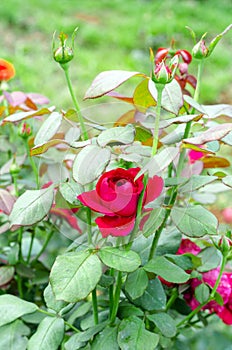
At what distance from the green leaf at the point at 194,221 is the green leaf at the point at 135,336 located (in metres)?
0.11

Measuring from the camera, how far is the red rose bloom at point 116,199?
61 centimetres

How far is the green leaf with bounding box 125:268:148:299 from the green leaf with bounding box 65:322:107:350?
6 centimetres

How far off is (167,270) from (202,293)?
0.30 feet

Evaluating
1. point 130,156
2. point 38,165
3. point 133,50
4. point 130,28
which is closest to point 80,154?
point 130,156

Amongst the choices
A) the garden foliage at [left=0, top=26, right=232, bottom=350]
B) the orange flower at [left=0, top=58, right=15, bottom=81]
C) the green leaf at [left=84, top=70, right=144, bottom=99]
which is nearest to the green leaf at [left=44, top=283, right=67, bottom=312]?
the garden foliage at [left=0, top=26, right=232, bottom=350]

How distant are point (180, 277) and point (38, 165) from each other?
292 mm

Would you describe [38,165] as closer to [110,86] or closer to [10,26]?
[110,86]

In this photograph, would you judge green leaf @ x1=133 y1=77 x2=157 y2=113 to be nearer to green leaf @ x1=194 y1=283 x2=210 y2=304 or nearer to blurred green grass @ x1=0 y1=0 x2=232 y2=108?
green leaf @ x1=194 y1=283 x2=210 y2=304

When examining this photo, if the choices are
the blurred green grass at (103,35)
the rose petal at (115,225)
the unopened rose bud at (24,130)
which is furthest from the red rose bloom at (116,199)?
the blurred green grass at (103,35)

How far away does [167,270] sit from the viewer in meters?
0.69

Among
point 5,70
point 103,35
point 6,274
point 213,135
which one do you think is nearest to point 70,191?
point 213,135

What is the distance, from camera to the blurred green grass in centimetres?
Result: 297

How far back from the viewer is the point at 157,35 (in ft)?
11.3

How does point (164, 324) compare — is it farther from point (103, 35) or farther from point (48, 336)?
point (103, 35)
